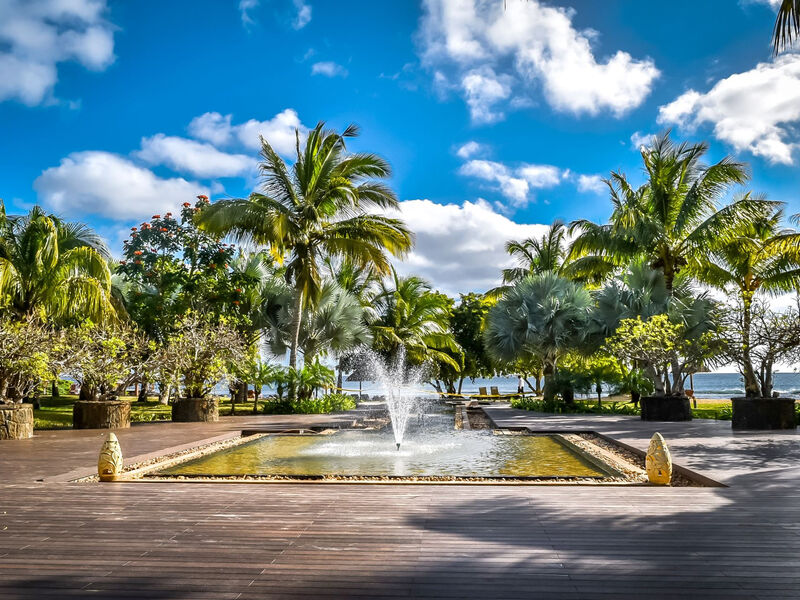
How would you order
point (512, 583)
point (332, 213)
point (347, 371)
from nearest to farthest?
point (512, 583) < point (332, 213) < point (347, 371)

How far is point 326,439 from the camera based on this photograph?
39.6 ft

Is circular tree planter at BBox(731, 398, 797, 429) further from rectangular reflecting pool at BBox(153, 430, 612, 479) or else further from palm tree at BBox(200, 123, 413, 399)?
palm tree at BBox(200, 123, 413, 399)

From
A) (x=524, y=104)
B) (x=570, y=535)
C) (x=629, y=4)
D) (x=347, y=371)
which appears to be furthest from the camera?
(x=347, y=371)

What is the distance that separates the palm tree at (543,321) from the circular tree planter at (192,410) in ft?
33.6

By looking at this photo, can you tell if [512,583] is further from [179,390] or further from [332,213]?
[332,213]

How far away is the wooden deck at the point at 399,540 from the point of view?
3.40 metres

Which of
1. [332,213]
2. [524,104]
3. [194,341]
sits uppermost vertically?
[524,104]

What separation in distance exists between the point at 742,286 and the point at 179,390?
17723 mm

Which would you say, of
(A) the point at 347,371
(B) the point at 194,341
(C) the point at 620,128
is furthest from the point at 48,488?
(A) the point at 347,371

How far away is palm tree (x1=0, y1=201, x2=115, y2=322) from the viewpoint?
15.0m

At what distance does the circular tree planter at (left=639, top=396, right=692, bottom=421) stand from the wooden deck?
868 cm

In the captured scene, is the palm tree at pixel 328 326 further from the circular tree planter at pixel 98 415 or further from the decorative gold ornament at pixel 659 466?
the decorative gold ornament at pixel 659 466

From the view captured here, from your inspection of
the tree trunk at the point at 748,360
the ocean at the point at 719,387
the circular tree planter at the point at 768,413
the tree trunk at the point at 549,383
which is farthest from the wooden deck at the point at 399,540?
the ocean at the point at 719,387

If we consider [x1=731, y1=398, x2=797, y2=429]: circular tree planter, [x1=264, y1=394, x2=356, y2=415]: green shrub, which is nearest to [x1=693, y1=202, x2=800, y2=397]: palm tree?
[x1=731, y1=398, x2=797, y2=429]: circular tree planter
